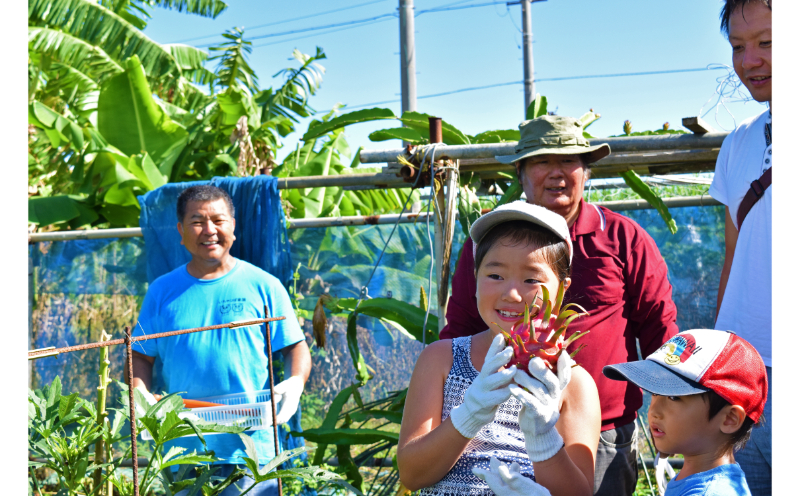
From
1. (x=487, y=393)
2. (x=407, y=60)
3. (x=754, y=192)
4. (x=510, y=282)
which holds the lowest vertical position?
(x=487, y=393)

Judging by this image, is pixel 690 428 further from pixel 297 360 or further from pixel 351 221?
pixel 351 221

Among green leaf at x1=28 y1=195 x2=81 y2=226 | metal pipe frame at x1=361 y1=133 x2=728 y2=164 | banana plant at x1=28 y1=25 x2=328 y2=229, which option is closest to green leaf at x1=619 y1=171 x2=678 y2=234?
metal pipe frame at x1=361 y1=133 x2=728 y2=164

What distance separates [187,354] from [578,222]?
1.88m

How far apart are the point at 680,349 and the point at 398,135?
2.37 m

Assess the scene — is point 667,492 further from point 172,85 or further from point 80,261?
point 172,85

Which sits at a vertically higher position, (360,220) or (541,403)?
(360,220)

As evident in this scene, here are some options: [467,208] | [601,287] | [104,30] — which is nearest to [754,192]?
[601,287]

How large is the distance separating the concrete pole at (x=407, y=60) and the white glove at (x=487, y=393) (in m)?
6.96

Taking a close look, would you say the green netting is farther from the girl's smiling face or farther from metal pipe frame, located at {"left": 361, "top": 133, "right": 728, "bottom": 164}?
the girl's smiling face

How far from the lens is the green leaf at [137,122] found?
6.21m

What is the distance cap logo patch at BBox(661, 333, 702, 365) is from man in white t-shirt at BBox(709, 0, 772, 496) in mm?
409

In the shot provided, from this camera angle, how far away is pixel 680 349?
154cm

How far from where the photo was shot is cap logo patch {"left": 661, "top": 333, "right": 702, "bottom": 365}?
1.51 meters

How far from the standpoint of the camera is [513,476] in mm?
1406
